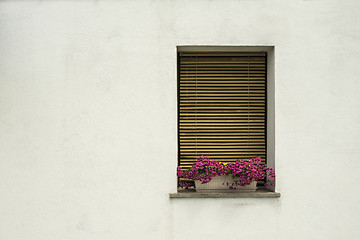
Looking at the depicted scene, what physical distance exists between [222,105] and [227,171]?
918mm

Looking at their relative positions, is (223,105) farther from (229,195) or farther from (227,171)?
(229,195)

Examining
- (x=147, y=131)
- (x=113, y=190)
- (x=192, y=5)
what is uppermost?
(x=192, y=5)

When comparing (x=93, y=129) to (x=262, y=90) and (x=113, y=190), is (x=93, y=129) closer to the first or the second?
(x=113, y=190)

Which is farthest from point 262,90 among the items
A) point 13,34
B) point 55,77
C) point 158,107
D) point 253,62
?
point 13,34

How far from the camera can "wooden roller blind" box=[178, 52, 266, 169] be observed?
434 centimetres

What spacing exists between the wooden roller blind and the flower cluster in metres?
0.31

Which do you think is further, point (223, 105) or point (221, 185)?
point (223, 105)

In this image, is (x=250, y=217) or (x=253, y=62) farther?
(x=253, y=62)

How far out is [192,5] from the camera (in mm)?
4051

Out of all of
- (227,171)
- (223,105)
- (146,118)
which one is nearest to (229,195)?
(227,171)

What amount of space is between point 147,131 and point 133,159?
0.39 metres

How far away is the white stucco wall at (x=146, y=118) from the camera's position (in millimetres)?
4000

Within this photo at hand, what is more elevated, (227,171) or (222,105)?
(222,105)

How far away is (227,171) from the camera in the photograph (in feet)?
13.0
